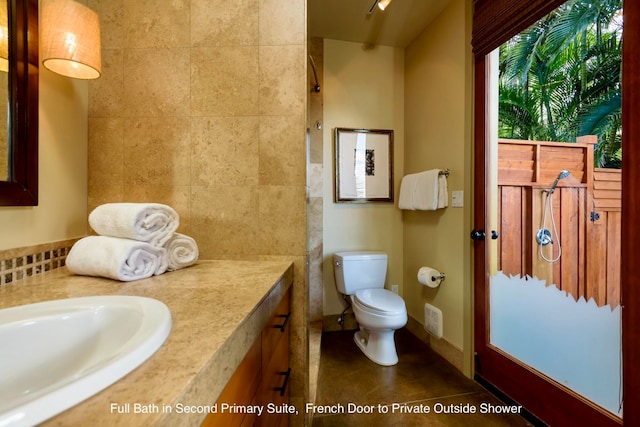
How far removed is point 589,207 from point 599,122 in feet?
1.17

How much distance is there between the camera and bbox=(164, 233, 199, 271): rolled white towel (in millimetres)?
921

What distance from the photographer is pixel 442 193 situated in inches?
74.5

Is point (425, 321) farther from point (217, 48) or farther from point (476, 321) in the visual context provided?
point (217, 48)

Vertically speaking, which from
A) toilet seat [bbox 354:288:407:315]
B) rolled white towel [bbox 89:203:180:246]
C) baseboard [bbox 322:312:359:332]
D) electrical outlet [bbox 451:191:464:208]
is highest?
electrical outlet [bbox 451:191:464:208]

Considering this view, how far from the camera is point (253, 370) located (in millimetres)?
661

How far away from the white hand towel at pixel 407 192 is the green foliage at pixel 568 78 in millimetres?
687

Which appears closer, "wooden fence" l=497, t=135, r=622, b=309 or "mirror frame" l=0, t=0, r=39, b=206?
"mirror frame" l=0, t=0, r=39, b=206

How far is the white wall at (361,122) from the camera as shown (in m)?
2.39

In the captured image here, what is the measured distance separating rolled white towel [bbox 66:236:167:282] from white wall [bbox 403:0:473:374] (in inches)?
67.9

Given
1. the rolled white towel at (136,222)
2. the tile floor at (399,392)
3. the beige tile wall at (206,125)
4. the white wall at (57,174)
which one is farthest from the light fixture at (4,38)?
the tile floor at (399,392)

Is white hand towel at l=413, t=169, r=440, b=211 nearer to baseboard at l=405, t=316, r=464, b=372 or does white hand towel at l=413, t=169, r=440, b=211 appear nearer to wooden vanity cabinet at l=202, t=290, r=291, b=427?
baseboard at l=405, t=316, r=464, b=372

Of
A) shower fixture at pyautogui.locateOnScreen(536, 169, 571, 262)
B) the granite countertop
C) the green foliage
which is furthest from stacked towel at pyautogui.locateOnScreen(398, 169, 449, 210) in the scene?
the granite countertop

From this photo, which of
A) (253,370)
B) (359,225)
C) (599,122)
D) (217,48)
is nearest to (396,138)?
(359,225)

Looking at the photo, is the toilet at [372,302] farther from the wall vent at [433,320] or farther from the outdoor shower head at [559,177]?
the outdoor shower head at [559,177]
